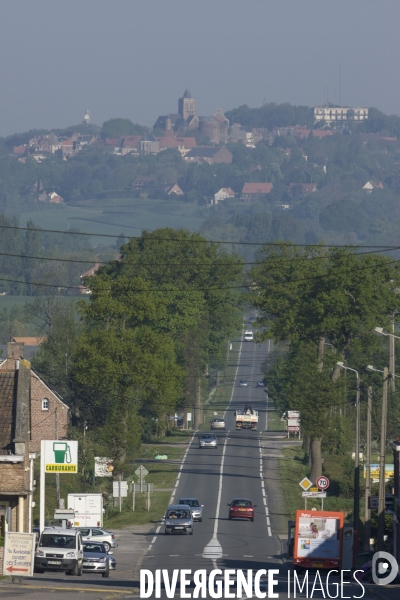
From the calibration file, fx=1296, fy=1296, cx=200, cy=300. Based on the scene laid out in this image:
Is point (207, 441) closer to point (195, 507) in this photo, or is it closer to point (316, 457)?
point (316, 457)

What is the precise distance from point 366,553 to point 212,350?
2815 inches

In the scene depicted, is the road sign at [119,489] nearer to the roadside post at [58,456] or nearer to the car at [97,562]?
the roadside post at [58,456]

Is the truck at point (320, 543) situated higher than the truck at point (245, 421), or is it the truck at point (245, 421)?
the truck at point (320, 543)

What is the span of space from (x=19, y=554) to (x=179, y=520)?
24.4 meters

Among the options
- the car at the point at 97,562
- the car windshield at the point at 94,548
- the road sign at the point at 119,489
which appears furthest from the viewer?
the road sign at the point at 119,489

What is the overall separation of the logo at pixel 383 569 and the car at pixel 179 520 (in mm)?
15500

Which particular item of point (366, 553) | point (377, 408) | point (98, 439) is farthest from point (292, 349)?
point (366, 553)

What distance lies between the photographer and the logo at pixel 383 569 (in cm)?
4150

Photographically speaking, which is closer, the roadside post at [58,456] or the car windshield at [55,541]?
the car windshield at [55,541]

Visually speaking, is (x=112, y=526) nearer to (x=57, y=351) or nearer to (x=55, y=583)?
(x=55, y=583)

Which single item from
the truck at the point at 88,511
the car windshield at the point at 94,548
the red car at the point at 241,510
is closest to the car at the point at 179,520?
the truck at the point at 88,511

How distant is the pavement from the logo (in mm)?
1493

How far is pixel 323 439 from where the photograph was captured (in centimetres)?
8006

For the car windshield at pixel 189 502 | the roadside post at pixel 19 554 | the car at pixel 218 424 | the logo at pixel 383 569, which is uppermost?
the roadside post at pixel 19 554
